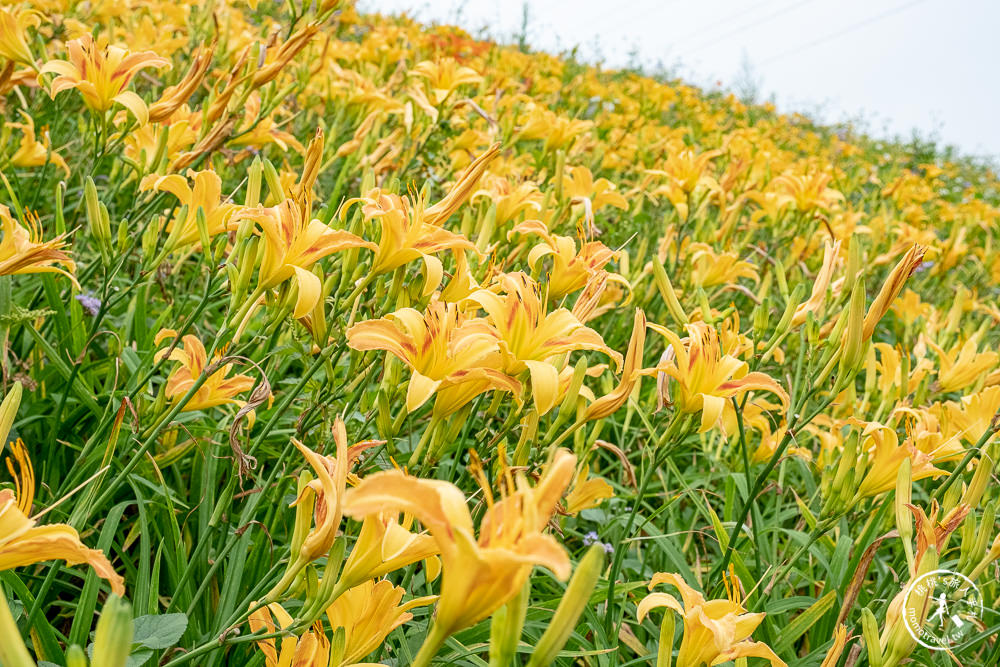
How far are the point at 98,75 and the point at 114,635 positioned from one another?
1.45m

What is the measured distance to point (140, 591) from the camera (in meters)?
1.30

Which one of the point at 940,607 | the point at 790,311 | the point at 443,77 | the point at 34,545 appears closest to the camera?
the point at 34,545

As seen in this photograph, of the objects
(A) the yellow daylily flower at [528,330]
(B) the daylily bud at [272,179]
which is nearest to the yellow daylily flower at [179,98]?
(B) the daylily bud at [272,179]

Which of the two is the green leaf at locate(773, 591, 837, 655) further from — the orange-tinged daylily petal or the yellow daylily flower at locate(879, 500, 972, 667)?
the orange-tinged daylily petal

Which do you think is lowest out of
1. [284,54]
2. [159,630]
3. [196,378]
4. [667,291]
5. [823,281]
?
[159,630]

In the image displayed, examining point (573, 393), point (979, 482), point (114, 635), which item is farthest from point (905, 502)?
point (114, 635)

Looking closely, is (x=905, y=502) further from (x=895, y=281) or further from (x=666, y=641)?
(x=666, y=641)

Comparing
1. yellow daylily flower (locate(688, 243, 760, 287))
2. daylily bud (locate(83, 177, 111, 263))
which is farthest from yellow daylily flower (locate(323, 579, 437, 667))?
yellow daylily flower (locate(688, 243, 760, 287))

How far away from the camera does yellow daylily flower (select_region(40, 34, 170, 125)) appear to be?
64.1 inches

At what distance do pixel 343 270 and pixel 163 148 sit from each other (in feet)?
2.21

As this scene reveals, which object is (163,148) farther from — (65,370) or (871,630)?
(871,630)

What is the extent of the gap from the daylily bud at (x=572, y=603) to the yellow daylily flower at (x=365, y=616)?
308mm

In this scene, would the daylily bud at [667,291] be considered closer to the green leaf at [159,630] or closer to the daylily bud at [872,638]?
the daylily bud at [872,638]

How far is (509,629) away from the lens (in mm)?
663
